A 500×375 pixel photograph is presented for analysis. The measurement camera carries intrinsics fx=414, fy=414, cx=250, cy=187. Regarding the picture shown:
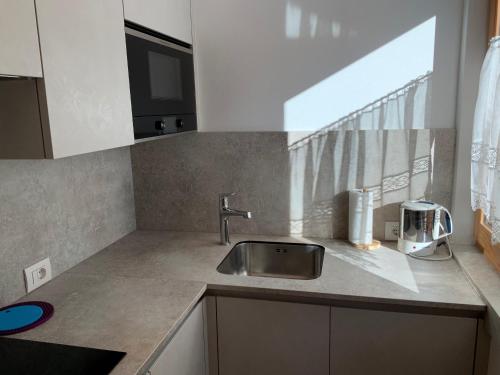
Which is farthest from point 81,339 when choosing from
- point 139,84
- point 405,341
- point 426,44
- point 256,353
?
point 426,44

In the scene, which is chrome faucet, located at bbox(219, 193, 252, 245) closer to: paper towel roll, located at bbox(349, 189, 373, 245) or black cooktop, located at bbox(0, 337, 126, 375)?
paper towel roll, located at bbox(349, 189, 373, 245)

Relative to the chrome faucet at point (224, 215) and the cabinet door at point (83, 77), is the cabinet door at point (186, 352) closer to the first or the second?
the chrome faucet at point (224, 215)

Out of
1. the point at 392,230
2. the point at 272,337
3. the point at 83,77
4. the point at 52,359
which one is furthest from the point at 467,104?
the point at 52,359

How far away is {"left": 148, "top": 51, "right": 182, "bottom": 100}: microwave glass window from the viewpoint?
5.76 ft

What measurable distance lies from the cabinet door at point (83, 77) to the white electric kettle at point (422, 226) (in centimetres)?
129

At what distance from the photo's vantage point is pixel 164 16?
1.86 meters

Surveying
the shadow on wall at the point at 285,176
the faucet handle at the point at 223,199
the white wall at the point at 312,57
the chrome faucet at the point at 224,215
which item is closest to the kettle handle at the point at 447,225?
the shadow on wall at the point at 285,176

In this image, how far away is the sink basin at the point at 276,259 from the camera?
2.13m

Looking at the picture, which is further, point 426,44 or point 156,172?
point 156,172

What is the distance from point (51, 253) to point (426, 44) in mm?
1944

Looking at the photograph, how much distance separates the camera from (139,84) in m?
1.66

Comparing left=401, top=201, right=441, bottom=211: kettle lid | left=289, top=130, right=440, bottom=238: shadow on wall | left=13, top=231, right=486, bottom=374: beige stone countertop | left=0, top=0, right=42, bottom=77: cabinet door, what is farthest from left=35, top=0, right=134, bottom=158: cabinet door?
left=401, top=201, right=441, bottom=211: kettle lid

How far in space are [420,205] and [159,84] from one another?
4.32 feet

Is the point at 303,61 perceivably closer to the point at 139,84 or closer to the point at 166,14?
the point at 166,14
